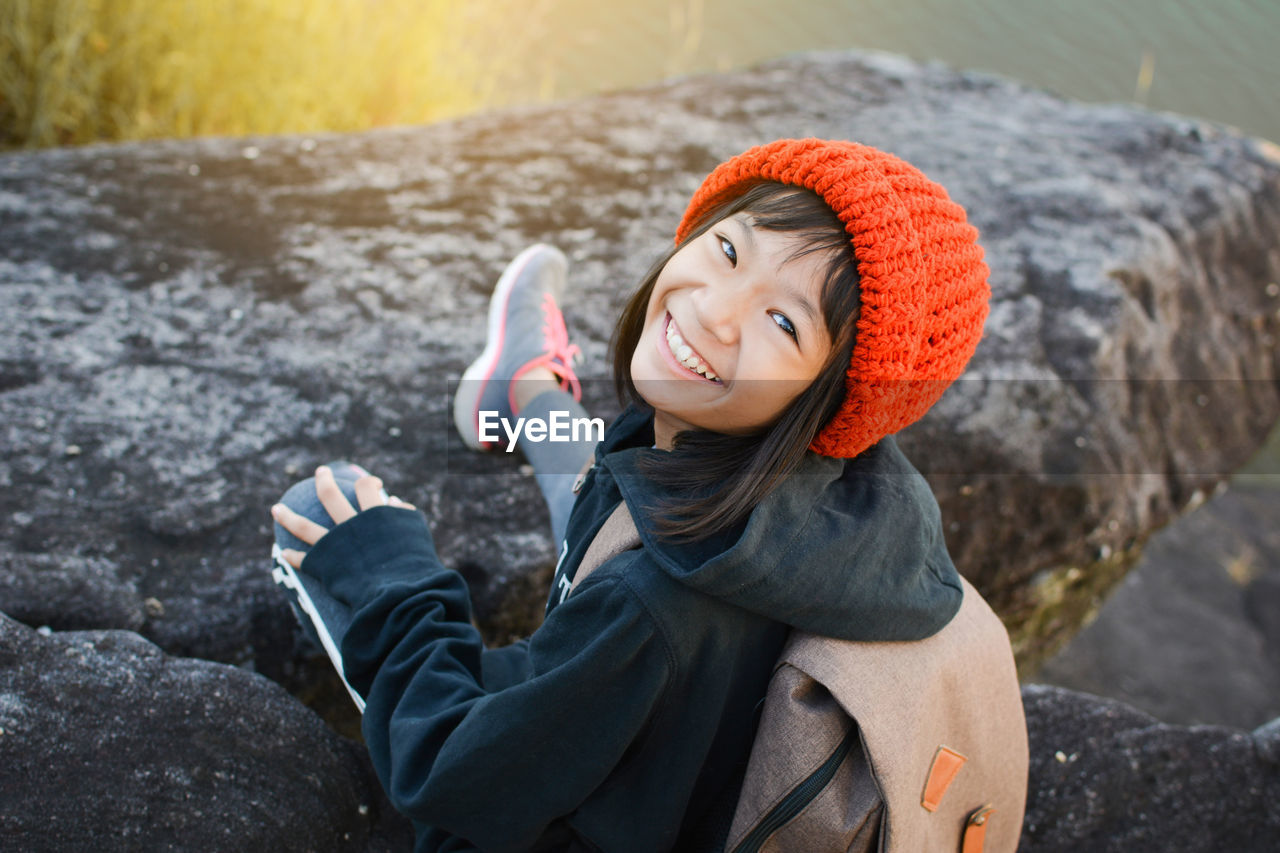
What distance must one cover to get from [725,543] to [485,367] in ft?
3.32

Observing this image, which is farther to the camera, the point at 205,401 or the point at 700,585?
the point at 205,401

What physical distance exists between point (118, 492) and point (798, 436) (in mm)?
1228

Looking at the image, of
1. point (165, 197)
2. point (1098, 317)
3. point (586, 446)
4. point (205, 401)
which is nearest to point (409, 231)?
point (165, 197)

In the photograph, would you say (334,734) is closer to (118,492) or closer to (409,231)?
(118,492)

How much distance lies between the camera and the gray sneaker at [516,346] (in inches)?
74.4

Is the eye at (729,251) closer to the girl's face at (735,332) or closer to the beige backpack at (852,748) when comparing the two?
the girl's face at (735,332)

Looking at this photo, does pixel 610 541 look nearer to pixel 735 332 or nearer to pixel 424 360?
pixel 735 332

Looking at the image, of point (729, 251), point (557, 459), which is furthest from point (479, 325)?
point (729, 251)

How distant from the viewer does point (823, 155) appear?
114 centimetres

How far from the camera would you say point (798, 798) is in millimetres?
1054

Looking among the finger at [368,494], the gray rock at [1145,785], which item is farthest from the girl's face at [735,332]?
the gray rock at [1145,785]

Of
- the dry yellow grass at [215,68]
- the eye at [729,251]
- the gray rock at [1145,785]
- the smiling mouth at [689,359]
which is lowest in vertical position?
the gray rock at [1145,785]

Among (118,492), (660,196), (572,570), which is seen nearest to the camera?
(572,570)

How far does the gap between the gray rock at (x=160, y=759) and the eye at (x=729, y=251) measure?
0.93 metres
